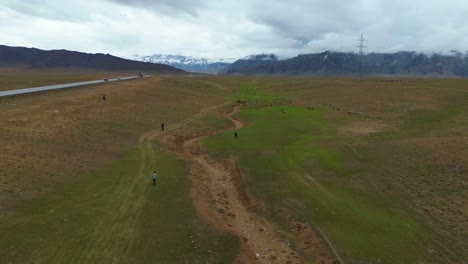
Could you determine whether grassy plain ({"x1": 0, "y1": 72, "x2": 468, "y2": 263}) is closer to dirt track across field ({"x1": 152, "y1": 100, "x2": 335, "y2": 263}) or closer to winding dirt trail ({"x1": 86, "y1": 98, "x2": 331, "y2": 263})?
winding dirt trail ({"x1": 86, "y1": 98, "x2": 331, "y2": 263})

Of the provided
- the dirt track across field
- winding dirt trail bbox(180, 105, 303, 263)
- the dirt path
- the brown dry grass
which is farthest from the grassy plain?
winding dirt trail bbox(180, 105, 303, 263)

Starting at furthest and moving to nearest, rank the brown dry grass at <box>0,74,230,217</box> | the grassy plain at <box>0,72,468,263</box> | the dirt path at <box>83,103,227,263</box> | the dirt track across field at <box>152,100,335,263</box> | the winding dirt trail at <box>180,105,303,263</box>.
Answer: the brown dry grass at <box>0,74,230,217</box> < the winding dirt trail at <box>180,105,303,263</box> < the dirt track across field at <box>152,100,335,263</box> < the grassy plain at <box>0,72,468,263</box> < the dirt path at <box>83,103,227,263</box>

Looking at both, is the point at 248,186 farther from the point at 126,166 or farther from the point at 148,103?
the point at 148,103

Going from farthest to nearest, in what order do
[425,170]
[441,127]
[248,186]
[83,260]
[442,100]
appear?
1. [442,100]
2. [441,127]
3. [425,170]
4. [248,186]
5. [83,260]

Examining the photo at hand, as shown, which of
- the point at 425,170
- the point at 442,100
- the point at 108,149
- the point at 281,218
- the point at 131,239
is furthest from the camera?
the point at 442,100

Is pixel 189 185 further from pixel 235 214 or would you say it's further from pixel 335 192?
pixel 335 192

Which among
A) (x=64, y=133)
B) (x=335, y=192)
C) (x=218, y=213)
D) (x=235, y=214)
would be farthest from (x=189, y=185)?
(x=64, y=133)

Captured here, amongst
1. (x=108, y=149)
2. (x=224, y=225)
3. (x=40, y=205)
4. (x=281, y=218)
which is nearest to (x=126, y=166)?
(x=108, y=149)

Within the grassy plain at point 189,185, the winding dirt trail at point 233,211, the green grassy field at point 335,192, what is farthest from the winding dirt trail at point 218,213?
the green grassy field at point 335,192

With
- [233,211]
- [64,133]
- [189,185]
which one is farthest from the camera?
[64,133]
